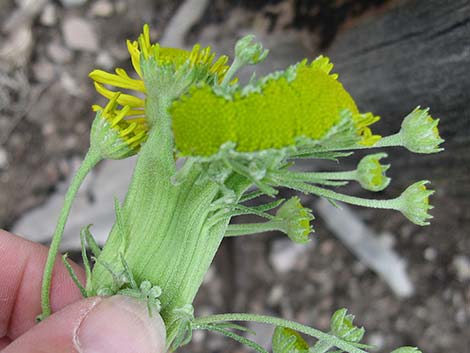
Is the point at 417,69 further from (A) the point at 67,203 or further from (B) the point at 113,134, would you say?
(A) the point at 67,203

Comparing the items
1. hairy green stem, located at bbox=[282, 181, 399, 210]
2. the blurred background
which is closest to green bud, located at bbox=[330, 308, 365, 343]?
hairy green stem, located at bbox=[282, 181, 399, 210]

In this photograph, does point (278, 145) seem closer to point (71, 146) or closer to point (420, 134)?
point (420, 134)

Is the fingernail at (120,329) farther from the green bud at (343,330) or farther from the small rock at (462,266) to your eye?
the small rock at (462,266)

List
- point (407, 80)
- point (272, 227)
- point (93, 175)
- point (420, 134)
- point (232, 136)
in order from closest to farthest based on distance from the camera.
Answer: point (232, 136), point (420, 134), point (272, 227), point (407, 80), point (93, 175)

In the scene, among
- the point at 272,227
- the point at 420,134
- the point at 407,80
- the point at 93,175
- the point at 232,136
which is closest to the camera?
the point at 232,136

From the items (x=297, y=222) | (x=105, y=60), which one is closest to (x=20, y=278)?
(x=297, y=222)

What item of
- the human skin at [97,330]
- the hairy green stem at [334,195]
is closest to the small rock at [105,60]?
the human skin at [97,330]

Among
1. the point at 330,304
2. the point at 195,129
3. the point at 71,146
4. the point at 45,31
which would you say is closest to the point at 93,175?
the point at 71,146
